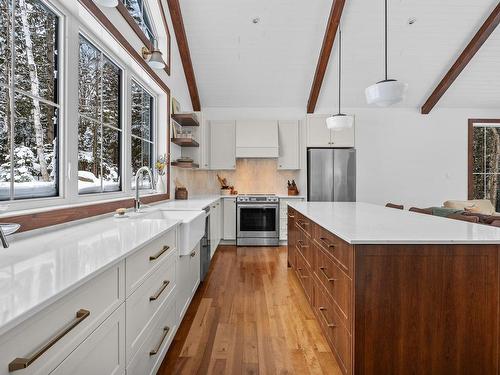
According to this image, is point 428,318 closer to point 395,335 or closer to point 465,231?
point 395,335

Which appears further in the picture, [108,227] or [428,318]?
[108,227]

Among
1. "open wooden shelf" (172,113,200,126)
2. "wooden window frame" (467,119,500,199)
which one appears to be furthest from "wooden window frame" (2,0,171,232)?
"wooden window frame" (467,119,500,199)

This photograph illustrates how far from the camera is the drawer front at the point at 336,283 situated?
1514 millimetres

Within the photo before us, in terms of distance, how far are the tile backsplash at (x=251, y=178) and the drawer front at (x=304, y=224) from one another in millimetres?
2498

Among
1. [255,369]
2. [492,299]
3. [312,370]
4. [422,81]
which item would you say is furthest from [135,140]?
[422,81]

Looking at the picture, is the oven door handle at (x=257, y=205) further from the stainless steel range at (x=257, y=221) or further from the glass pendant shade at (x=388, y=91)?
the glass pendant shade at (x=388, y=91)

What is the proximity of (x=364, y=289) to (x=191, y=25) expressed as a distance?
171 inches

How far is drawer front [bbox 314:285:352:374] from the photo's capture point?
152 centimetres

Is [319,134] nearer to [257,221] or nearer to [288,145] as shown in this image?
[288,145]

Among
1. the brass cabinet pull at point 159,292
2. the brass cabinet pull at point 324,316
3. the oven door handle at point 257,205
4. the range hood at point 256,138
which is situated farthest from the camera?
the range hood at point 256,138

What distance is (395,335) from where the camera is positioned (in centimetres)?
144

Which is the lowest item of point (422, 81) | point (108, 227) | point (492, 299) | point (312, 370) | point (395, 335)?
point (312, 370)

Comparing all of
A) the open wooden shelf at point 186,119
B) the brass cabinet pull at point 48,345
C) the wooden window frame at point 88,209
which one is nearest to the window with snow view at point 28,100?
the wooden window frame at point 88,209

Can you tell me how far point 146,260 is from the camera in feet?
4.80
